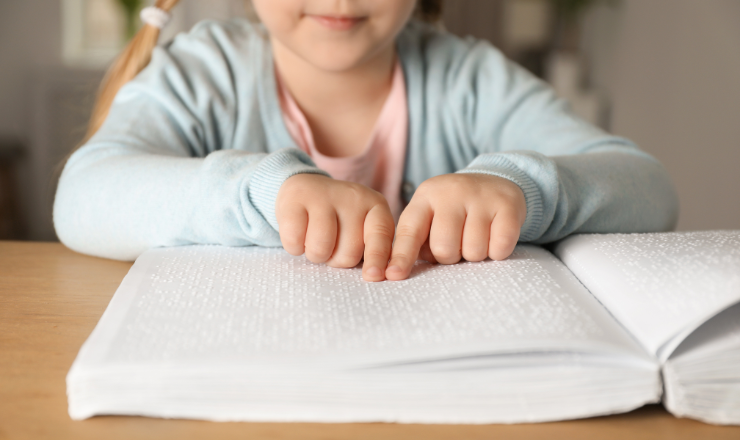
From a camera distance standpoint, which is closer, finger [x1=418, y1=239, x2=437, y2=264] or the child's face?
finger [x1=418, y1=239, x2=437, y2=264]

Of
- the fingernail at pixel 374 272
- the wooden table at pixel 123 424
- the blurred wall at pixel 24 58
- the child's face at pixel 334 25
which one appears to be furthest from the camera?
the blurred wall at pixel 24 58

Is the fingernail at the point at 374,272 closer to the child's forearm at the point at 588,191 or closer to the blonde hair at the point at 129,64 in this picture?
the child's forearm at the point at 588,191

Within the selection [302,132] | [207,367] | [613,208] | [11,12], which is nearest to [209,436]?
[207,367]

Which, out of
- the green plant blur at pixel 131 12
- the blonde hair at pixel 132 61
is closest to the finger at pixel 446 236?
the blonde hair at pixel 132 61

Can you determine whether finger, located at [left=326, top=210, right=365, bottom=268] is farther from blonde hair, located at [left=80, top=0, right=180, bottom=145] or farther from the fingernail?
blonde hair, located at [left=80, top=0, right=180, bottom=145]

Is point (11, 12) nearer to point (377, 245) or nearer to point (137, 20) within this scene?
point (137, 20)

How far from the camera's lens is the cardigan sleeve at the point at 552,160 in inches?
17.9

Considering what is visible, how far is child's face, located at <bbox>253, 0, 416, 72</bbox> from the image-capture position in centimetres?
64

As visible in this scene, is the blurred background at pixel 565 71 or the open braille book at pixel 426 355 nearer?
the open braille book at pixel 426 355

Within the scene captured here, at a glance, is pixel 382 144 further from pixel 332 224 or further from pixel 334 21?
pixel 332 224

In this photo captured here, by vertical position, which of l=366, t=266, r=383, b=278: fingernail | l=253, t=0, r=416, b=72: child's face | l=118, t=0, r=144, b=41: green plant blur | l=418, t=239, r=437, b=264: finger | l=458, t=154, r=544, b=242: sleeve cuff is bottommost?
l=118, t=0, r=144, b=41: green plant blur

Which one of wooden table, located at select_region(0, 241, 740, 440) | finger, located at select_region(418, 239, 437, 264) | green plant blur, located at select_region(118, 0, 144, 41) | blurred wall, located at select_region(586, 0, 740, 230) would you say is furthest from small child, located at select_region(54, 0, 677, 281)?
green plant blur, located at select_region(118, 0, 144, 41)

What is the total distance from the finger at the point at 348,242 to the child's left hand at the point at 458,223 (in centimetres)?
3

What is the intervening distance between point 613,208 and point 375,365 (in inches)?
12.7
